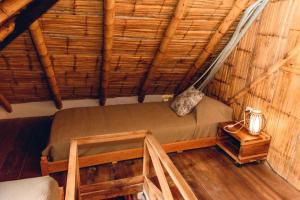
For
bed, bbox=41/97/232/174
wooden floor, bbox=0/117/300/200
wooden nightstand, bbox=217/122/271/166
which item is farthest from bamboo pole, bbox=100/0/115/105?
wooden nightstand, bbox=217/122/271/166

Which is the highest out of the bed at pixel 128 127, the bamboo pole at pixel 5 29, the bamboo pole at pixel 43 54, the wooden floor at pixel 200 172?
the bamboo pole at pixel 5 29

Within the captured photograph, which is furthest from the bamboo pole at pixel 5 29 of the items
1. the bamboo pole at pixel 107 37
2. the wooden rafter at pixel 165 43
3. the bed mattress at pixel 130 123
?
the wooden rafter at pixel 165 43

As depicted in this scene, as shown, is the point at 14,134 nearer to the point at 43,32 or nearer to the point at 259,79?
the point at 43,32

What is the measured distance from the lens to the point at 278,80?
8.72 ft

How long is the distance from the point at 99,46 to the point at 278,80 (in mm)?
2141

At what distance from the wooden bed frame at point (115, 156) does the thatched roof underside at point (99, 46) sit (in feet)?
3.96

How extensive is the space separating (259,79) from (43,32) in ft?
8.44

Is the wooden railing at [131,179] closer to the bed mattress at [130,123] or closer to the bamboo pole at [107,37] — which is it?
the bed mattress at [130,123]

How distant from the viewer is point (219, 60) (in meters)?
3.40

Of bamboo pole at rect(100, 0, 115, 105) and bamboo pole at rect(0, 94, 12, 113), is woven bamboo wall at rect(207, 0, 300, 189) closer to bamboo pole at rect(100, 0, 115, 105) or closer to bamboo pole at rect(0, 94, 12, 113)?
bamboo pole at rect(100, 0, 115, 105)

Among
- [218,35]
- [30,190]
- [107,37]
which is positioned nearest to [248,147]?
[218,35]

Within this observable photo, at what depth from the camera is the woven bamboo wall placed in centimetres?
246

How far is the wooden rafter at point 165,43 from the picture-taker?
2.36 m

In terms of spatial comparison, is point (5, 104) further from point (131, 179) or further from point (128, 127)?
point (131, 179)
